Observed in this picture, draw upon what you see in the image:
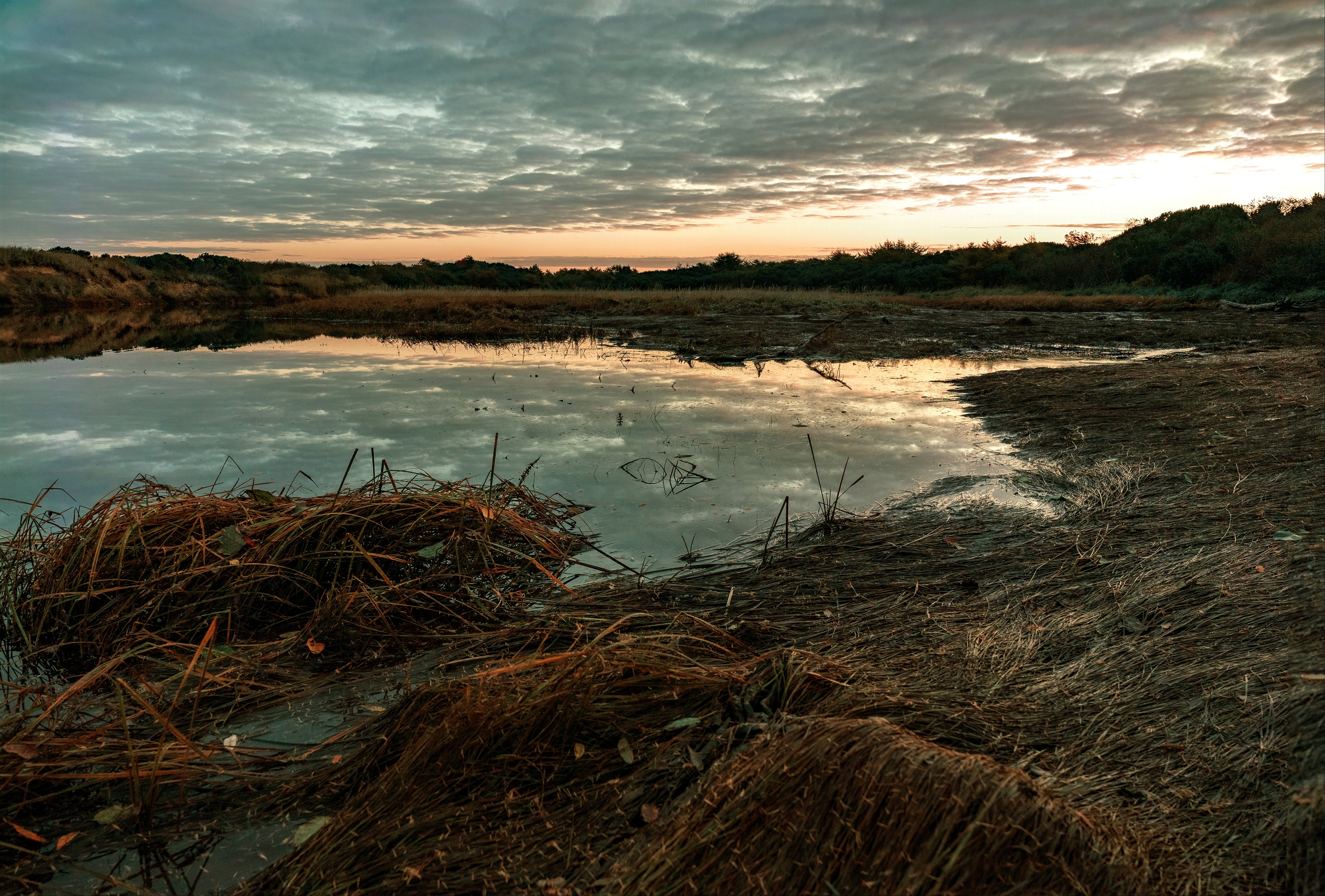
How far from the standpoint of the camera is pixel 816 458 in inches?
269

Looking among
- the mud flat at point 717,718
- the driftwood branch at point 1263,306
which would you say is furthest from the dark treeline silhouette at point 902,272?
the mud flat at point 717,718

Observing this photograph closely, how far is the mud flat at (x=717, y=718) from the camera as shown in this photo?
1.61 m

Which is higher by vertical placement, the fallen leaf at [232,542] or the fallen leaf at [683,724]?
the fallen leaf at [232,542]

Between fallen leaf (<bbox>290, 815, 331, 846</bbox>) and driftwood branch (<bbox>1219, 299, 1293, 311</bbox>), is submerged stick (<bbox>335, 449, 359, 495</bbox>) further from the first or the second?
driftwood branch (<bbox>1219, 299, 1293, 311</bbox>)

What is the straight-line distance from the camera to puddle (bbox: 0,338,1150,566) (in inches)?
225

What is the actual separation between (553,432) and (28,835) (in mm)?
5990

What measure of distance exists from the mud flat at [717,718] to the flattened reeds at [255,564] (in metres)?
0.03

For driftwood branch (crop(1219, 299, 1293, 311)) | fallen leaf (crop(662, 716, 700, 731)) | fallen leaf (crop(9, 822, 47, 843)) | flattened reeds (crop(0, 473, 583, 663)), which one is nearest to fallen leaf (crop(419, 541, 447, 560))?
flattened reeds (crop(0, 473, 583, 663))

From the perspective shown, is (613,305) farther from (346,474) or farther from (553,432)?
(346,474)

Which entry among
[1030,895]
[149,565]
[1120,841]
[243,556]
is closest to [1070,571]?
[1120,841]

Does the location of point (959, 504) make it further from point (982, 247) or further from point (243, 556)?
point (982, 247)

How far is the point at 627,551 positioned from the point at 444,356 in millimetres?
11706

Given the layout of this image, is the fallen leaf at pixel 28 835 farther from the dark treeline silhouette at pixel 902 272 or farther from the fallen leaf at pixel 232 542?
the dark treeline silhouette at pixel 902 272

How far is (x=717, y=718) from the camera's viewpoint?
227 cm
